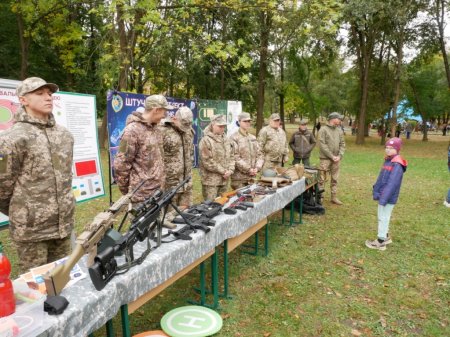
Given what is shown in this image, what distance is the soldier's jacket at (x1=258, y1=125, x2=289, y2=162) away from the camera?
6508 millimetres

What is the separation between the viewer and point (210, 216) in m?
3.19

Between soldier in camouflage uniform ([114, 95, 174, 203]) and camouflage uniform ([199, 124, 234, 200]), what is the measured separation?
48.0 inches

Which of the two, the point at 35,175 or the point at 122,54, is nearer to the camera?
the point at 35,175

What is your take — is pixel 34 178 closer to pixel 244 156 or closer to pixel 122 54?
pixel 244 156

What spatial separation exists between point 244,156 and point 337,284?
2.40 meters

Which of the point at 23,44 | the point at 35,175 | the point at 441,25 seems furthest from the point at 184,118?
the point at 441,25

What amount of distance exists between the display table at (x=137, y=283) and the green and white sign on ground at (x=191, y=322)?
0.52 meters

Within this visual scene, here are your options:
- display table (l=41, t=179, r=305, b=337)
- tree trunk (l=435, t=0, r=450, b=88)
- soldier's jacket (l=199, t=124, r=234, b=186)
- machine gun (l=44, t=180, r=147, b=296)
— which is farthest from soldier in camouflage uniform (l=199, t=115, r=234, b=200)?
tree trunk (l=435, t=0, r=450, b=88)

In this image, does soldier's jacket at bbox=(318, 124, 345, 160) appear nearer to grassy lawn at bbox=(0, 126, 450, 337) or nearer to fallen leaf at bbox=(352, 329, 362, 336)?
grassy lawn at bbox=(0, 126, 450, 337)

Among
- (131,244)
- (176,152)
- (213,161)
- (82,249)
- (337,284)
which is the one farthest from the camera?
(213,161)

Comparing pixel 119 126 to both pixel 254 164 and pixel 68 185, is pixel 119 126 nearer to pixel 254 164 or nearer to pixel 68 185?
pixel 254 164

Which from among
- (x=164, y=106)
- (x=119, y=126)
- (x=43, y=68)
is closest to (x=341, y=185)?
(x=119, y=126)

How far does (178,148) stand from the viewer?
13.7ft

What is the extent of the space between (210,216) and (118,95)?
2.76 metres
